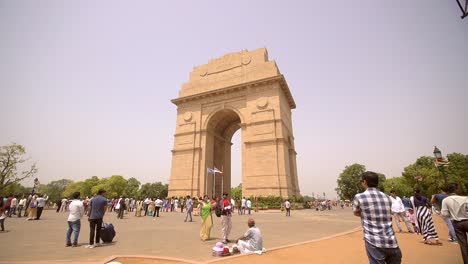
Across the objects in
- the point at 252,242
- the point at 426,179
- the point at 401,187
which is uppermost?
the point at 426,179

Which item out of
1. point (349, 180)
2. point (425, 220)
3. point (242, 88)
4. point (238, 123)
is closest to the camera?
point (425, 220)

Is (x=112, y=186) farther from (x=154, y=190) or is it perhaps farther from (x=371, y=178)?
(x=371, y=178)

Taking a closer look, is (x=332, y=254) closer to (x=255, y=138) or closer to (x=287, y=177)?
(x=287, y=177)

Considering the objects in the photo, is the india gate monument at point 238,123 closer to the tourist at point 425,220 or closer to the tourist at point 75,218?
the tourist at point 425,220

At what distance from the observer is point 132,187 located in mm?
86438

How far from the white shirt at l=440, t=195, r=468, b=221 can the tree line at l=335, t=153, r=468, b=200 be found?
3091 centimetres

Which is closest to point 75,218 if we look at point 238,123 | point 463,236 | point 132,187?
point 463,236

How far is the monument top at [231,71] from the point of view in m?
30.1

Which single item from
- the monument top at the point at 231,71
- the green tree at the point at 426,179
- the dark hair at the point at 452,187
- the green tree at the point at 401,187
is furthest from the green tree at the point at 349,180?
the dark hair at the point at 452,187

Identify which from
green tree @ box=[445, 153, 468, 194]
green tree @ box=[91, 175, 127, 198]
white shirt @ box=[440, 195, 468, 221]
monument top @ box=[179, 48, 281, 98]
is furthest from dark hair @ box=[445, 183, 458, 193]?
green tree @ box=[91, 175, 127, 198]

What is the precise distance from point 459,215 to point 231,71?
29861mm

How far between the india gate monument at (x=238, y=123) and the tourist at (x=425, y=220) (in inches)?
639

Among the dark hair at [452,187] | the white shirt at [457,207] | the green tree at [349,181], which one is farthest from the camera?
the green tree at [349,181]

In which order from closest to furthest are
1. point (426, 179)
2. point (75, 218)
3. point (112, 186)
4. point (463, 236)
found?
point (463, 236)
point (75, 218)
point (426, 179)
point (112, 186)
